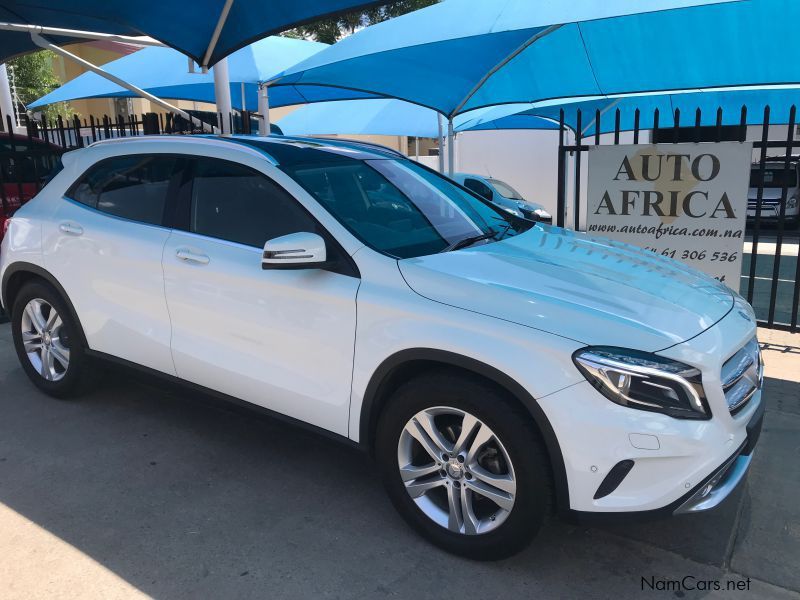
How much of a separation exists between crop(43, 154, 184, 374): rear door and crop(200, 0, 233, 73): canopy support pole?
2.19 metres

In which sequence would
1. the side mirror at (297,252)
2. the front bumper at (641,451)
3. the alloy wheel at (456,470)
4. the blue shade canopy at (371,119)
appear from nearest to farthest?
the front bumper at (641,451), the alloy wheel at (456,470), the side mirror at (297,252), the blue shade canopy at (371,119)

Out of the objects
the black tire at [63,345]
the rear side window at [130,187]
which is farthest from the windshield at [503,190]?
the black tire at [63,345]

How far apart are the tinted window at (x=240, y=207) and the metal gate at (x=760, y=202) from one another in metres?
3.10

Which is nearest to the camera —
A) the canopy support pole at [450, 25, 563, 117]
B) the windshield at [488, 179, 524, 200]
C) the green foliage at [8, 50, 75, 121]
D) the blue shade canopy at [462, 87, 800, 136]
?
the canopy support pole at [450, 25, 563, 117]

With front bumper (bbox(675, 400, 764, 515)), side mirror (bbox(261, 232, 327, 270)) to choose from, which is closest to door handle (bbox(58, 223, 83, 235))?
side mirror (bbox(261, 232, 327, 270))

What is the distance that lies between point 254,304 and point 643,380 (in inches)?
70.7

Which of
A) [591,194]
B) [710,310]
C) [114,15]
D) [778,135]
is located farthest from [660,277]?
[778,135]

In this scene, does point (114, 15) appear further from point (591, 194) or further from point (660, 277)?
point (660, 277)

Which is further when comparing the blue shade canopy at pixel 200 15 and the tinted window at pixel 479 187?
the tinted window at pixel 479 187

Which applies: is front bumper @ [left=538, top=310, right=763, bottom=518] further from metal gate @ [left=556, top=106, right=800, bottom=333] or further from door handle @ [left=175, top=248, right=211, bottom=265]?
metal gate @ [left=556, top=106, right=800, bottom=333]

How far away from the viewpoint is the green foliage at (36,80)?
1836cm

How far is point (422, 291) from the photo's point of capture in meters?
2.68

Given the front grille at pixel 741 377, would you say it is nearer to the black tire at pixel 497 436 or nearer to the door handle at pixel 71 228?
the black tire at pixel 497 436

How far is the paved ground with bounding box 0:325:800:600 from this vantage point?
8.57 ft
